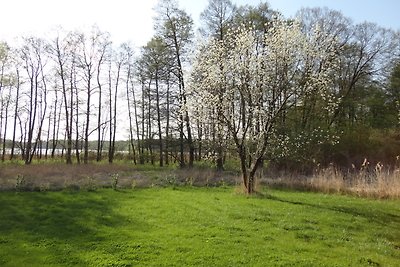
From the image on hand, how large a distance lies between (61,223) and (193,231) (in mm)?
3147

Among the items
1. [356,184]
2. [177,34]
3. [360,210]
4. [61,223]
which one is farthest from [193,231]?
[177,34]

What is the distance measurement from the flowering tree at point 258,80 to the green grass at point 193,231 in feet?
10.9

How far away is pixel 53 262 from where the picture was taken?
20.5 ft

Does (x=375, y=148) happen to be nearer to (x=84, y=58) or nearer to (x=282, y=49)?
(x=282, y=49)

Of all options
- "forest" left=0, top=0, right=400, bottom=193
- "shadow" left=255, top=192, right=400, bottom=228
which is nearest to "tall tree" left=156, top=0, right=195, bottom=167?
"forest" left=0, top=0, right=400, bottom=193

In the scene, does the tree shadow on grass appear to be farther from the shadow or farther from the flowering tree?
the shadow

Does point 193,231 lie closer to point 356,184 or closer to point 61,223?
point 61,223

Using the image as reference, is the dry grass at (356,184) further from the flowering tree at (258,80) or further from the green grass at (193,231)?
the flowering tree at (258,80)

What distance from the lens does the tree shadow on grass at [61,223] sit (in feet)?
22.8

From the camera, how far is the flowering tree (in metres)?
14.4

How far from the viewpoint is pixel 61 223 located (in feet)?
29.2

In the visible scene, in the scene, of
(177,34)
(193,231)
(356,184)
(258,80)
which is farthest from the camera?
(177,34)

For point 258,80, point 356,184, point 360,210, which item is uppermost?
point 258,80

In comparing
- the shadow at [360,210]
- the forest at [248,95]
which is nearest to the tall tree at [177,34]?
the forest at [248,95]
